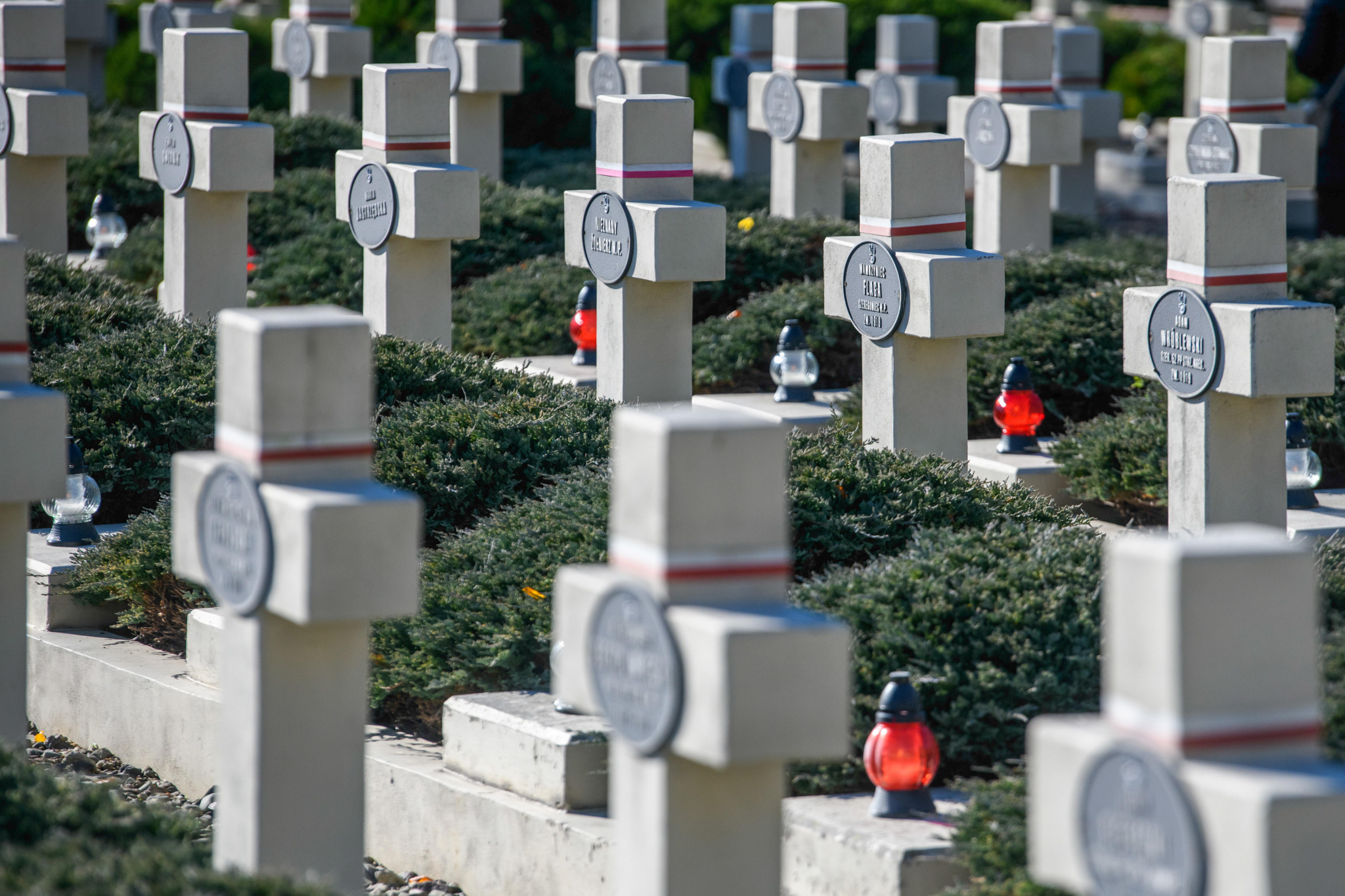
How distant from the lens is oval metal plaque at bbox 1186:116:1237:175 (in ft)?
37.6

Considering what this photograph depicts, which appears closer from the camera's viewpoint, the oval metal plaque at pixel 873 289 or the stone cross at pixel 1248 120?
the oval metal plaque at pixel 873 289

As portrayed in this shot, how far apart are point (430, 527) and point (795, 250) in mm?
4955

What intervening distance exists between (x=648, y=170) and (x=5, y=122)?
4.79 meters

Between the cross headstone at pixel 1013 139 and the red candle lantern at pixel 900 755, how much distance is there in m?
7.57

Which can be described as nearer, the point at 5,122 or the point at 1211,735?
the point at 1211,735

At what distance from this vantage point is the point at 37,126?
11.4 metres

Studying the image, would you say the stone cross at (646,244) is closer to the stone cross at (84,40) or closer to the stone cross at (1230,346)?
the stone cross at (1230,346)

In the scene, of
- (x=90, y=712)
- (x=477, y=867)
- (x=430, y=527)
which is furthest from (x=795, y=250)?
(x=477, y=867)

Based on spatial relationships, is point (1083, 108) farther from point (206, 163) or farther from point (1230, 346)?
point (1230, 346)

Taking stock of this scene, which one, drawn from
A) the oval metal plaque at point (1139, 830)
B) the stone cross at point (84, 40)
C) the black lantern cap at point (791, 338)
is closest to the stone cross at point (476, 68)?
the stone cross at point (84, 40)

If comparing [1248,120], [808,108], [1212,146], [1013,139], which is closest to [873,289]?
[1212,146]

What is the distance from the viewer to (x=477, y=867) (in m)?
5.51

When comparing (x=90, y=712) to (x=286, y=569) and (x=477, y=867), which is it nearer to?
(x=477, y=867)

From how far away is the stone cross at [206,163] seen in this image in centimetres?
1011
